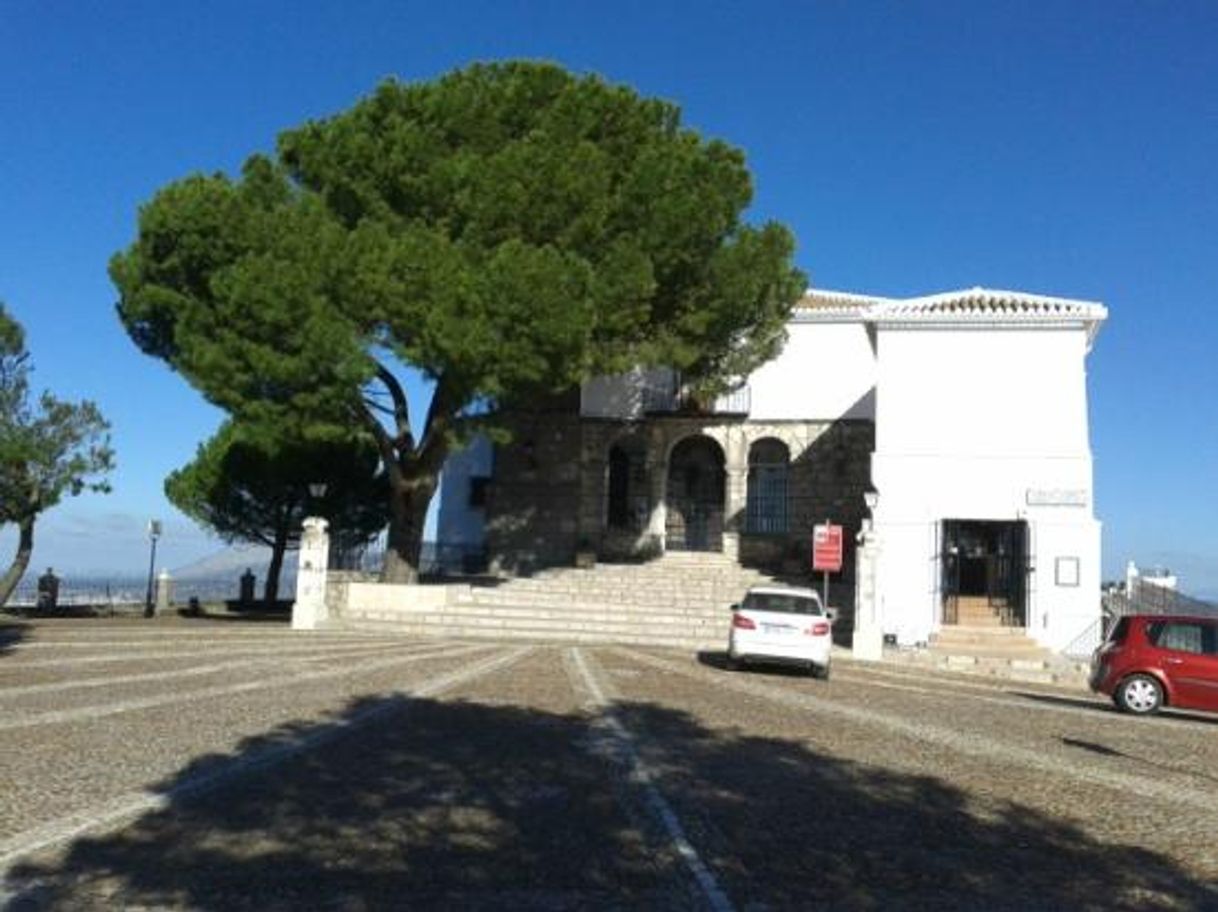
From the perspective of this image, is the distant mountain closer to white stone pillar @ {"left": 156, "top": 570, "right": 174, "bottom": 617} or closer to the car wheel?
white stone pillar @ {"left": 156, "top": 570, "right": 174, "bottom": 617}

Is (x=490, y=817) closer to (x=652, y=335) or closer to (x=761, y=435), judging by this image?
(x=652, y=335)

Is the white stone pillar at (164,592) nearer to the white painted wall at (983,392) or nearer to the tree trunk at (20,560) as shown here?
the tree trunk at (20,560)

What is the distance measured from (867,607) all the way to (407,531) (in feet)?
35.7

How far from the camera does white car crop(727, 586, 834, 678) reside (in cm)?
1861

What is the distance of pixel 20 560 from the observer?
99.6ft

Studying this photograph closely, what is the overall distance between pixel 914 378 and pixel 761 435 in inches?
298

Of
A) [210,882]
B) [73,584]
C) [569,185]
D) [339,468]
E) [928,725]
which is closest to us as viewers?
[210,882]

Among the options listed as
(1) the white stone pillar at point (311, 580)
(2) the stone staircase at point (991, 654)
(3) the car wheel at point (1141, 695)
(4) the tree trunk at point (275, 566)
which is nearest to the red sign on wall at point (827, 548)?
(2) the stone staircase at point (991, 654)

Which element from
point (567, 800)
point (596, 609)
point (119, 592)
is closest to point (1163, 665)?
point (567, 800)

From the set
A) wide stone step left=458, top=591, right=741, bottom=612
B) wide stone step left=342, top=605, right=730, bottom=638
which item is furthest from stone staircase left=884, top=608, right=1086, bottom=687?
wide stone step left=458, top=591, right=741, bottom=612

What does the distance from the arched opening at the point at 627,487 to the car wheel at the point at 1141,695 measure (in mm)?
20183

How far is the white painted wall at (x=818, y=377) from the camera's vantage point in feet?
115

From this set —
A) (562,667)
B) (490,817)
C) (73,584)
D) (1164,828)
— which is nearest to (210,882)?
(490,817)

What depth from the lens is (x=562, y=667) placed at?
1809 cm
